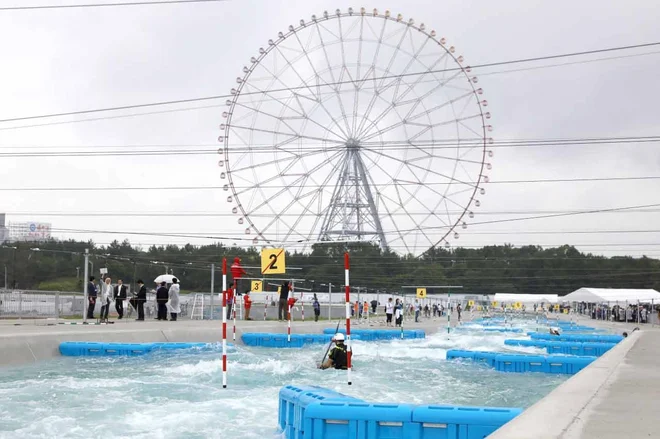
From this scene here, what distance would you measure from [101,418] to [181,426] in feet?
4.32

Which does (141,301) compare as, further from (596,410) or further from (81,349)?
(596,410)

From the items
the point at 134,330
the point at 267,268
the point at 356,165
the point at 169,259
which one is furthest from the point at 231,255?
the point at 267,268

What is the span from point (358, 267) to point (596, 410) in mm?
56182

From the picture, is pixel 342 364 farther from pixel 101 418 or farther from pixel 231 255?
pixel 231 255

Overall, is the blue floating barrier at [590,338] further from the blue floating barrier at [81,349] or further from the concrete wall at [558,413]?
the concrete wall at [558,413]

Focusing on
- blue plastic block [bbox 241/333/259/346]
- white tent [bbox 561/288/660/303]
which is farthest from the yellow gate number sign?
white tent [bbox 561/288/660/303]

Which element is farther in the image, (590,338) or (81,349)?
(590,338)

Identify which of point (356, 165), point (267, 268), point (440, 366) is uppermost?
point (356, 165)

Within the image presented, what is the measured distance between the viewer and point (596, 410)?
674cm

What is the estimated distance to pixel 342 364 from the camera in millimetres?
16438

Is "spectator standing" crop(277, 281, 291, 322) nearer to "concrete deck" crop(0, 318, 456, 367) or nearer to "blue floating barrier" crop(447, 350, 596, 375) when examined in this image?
"concrete deck" crop(0, 318, 456, 367)

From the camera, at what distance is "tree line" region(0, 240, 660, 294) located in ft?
180

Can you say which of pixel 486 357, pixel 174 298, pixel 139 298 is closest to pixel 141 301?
pixel 139 298

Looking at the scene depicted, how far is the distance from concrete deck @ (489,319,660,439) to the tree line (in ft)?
86.8
